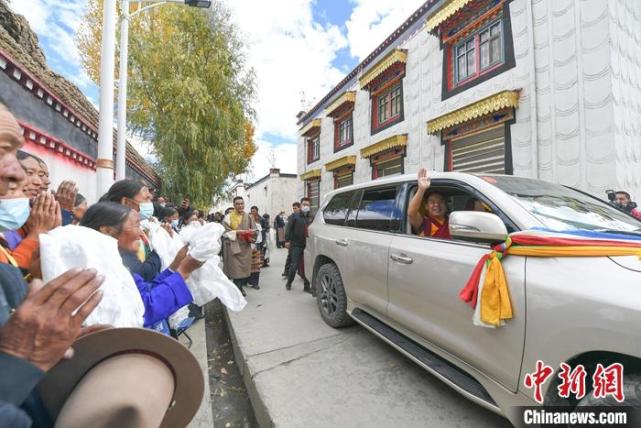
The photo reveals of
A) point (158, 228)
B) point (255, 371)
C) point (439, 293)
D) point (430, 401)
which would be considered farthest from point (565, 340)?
point (158, 228)

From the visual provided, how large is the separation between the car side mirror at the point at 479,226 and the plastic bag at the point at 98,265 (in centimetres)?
175

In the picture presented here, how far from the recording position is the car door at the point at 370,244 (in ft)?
9.29

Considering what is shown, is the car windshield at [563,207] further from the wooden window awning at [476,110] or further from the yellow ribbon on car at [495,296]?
the wooden window awning at [476,110]

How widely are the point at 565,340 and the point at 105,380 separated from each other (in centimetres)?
186

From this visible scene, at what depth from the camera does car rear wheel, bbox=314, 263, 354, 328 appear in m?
3.51


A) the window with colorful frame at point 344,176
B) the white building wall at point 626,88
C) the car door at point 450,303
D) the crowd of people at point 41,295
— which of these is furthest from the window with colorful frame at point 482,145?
the crowd of people at point 41,295

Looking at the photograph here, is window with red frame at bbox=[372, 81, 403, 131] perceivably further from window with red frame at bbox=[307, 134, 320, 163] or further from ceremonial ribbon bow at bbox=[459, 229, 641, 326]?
ceremonial ribbon bow at bbox=[459, 229, 641, 326]

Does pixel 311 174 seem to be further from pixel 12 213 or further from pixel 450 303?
pixel 12 213

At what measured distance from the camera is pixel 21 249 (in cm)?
147

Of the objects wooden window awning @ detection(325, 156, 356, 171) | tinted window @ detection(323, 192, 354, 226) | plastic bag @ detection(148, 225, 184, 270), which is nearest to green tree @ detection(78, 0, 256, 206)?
wooden window awning @ detection(325, 156, 356, 171)

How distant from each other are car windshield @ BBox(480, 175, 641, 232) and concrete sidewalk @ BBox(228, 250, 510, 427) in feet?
4.57

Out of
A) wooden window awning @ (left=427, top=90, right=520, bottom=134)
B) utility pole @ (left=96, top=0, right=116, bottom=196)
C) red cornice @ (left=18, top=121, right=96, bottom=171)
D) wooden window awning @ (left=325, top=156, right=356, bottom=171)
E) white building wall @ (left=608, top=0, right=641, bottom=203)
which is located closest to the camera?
red cornice @ (left=18, top=121, right=96, bottom=171)

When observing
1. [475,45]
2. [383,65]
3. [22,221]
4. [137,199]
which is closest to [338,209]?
[137,199]

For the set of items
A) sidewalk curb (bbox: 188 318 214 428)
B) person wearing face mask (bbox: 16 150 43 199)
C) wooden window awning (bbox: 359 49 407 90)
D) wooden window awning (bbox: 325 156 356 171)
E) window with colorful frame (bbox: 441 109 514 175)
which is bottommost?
sidewalk curb (bbox: 188 318 214 428)
